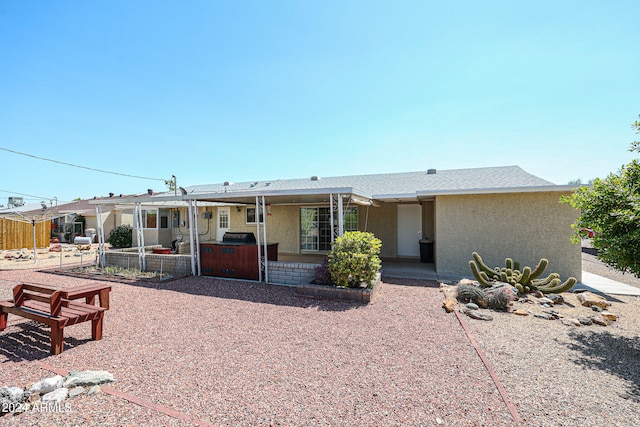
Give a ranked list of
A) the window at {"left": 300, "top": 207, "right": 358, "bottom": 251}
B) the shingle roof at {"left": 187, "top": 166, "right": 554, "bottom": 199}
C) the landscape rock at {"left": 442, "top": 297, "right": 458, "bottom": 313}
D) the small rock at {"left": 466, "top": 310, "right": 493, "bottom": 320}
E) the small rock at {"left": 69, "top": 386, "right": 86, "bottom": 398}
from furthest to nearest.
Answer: the window at {"left": 300, "top": 207, "right": 358, "bottom": 251} → the shingle roof at {"left": 187, "top": 166, "right": 554, "bottom": 199} → the landscape rock at {"left": 442, "top": 297, "right": 458, "bottom": 313} → the small rock at {"left": 466, "top": 310, "right": 493, "bottom": 320} → the small rock at {"left": 69, "top": 386, "right": 86, "bottom": 398}

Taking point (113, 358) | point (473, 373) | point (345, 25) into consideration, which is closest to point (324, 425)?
point (473, 373)

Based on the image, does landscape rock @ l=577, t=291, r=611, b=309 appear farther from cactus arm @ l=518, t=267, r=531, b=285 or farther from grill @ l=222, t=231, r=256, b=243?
grill @ l=222, t=231, r=256, b=243

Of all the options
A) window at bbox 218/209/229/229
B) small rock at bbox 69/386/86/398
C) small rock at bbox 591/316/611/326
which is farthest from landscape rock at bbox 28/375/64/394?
window at bbox 218/209/229/229

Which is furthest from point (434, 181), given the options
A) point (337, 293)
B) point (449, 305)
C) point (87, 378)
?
point (87, 378)

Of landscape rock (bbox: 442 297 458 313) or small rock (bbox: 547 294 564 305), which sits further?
small rock (bbox: 547 294 564 305)

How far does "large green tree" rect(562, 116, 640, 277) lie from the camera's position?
3.80 metres

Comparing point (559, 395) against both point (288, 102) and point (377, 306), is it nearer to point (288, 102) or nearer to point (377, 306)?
point (377, 306)

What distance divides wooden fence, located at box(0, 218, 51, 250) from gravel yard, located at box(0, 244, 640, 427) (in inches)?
714

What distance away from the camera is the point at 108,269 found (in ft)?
31.4

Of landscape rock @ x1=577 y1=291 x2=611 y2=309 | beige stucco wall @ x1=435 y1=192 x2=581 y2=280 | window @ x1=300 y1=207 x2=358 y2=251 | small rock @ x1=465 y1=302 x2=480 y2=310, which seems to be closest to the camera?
small rock @ x1=465 y1=302 x2=480 y2=310

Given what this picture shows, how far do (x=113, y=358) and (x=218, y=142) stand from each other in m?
16.1

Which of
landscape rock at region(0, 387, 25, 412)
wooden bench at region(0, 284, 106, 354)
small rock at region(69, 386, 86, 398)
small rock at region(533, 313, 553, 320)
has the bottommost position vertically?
small rock at region(533, 313, 553, 320)

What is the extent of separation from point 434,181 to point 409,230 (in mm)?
2396

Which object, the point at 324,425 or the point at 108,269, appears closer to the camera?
the point at 324,425
